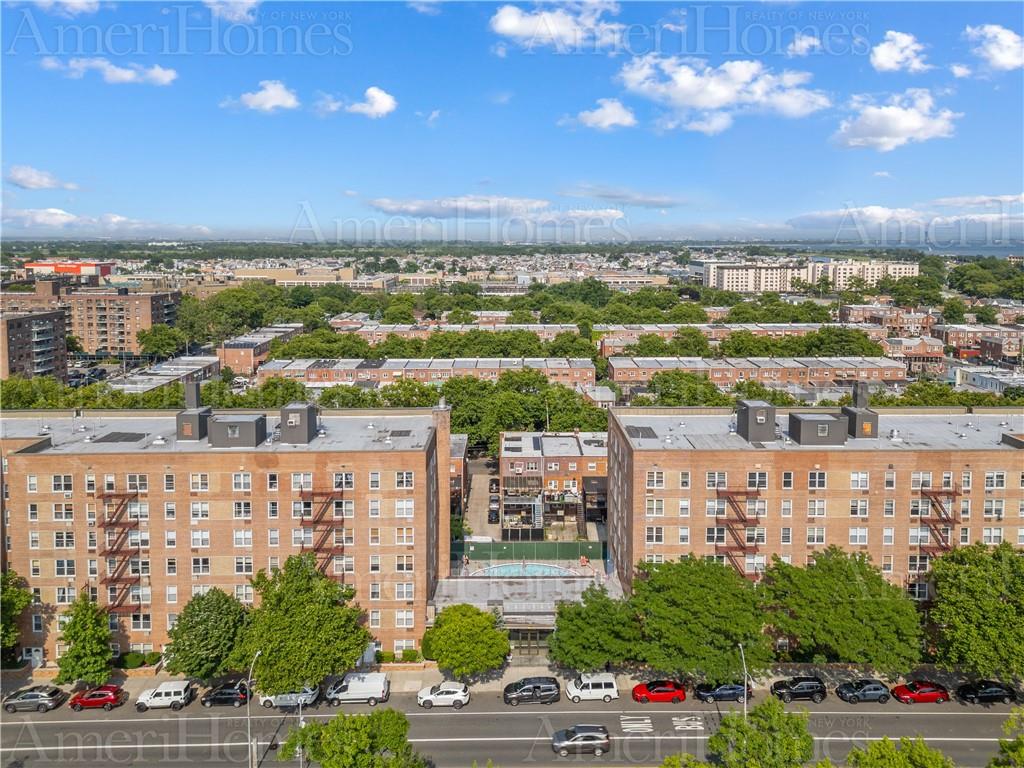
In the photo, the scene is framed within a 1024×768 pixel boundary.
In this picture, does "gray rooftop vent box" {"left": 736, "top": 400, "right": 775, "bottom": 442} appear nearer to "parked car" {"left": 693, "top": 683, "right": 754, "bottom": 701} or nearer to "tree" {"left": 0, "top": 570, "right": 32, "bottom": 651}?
"parked car" {"left": 693, "top": 683, "right": 754, "bottom": 701}

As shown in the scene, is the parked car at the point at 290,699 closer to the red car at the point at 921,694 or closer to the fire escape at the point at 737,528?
the fire escape at the point at 737,528

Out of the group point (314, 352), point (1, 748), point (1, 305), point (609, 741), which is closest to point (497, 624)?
point (609, 741)

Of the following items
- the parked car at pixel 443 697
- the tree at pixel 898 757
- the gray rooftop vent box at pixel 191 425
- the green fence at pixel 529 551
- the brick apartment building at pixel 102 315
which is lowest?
the parked car at pixel 443 697

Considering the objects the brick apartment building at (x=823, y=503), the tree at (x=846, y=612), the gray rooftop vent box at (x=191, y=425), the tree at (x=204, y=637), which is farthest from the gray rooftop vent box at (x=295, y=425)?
the tree at (x=846, y=612)

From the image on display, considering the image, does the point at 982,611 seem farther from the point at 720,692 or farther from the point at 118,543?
the point at 118,543

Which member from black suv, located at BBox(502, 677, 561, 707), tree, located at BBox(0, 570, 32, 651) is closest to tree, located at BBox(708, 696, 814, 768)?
black suv, located at BBox(502, 677, 561, 707)
